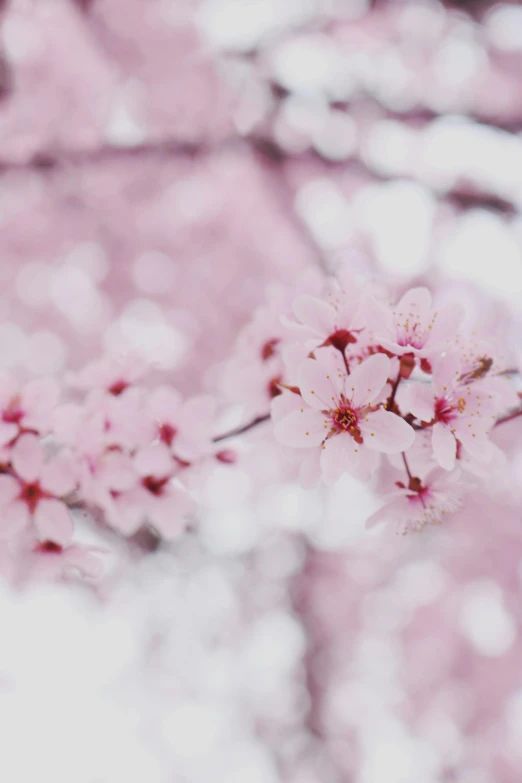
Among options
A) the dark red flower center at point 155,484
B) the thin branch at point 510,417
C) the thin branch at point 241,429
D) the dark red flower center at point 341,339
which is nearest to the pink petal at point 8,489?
the dark red flower center at point 155,484

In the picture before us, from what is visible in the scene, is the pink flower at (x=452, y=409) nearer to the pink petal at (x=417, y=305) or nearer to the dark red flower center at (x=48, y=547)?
the pink petal at (x=417, y=305)

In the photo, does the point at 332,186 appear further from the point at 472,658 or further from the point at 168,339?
the point at 472,658

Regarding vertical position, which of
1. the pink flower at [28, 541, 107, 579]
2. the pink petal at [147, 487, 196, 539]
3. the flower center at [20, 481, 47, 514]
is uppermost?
the flower center at [20, 481, 47, 514]

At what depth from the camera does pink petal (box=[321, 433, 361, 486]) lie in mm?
737

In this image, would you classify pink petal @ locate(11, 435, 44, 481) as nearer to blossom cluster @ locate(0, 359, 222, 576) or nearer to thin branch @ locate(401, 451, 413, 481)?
blossom cluster @ locate(0, 359, 222, 576)

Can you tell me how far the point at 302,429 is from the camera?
30.4 inches

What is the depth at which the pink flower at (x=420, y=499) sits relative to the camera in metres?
0.85

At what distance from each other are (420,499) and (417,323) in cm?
26

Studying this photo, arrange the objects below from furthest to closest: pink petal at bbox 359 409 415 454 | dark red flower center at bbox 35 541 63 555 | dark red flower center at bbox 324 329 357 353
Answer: dark red flower center at bbox 35 541 63 555 < dark red flower center at bbox 324 329 357 353 < pink petal at bbox 359 409 415 454

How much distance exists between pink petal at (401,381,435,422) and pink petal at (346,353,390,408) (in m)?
0.04

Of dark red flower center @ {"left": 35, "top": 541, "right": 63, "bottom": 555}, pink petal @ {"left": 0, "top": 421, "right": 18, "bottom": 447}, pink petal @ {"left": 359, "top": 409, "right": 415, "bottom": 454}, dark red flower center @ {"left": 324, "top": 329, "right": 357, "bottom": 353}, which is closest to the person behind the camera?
pink petal @ {"left": 359, "top": 409, "right": 415, "bottom": 454}

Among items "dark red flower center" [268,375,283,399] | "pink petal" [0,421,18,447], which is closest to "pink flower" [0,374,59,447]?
"pink petal" [0,421,18,447]

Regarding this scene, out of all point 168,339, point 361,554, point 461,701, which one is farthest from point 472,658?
point 168,339

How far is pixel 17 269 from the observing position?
3438mm
